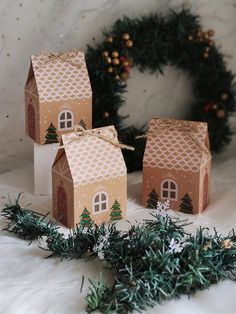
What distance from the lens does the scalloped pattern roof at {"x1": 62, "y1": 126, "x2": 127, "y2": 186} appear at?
5.82 ft

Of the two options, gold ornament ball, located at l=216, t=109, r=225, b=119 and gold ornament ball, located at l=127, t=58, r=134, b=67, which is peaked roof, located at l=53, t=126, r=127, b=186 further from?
gold ornament ball, located at l=216, t=109, r=225, b=119

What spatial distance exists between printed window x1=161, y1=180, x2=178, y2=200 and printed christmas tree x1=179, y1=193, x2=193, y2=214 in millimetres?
23

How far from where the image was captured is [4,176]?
7.02 feet

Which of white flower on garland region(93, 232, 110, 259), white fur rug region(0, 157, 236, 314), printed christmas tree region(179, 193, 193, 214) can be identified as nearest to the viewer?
white fur rug region(0, 157, 236, 314)

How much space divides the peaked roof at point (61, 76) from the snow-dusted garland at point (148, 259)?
41 cm

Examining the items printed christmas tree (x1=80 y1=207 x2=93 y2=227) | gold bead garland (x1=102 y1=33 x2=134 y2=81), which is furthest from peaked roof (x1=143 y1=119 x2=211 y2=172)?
gold bead garland (x1=102 y1=33 x2=134 y2=81)

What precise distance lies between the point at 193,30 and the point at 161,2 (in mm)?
124

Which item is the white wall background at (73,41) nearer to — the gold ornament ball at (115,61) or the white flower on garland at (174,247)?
the gold ornament ball at (115,61)

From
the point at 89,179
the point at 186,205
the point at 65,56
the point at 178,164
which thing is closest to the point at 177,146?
the point at 178,164

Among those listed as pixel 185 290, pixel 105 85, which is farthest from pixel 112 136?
pixel 185 290

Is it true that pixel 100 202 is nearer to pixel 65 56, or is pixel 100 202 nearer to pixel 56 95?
pixel 56 95

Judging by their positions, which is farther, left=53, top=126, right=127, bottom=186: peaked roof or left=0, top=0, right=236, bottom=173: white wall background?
left=0, top=0, right=236, bottom=173: white wall background

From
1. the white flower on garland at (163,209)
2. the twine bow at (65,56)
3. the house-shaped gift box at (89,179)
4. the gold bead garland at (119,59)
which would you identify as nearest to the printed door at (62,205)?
the house-shaped gift box at (89,179)

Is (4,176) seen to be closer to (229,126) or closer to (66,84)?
(66,84)
